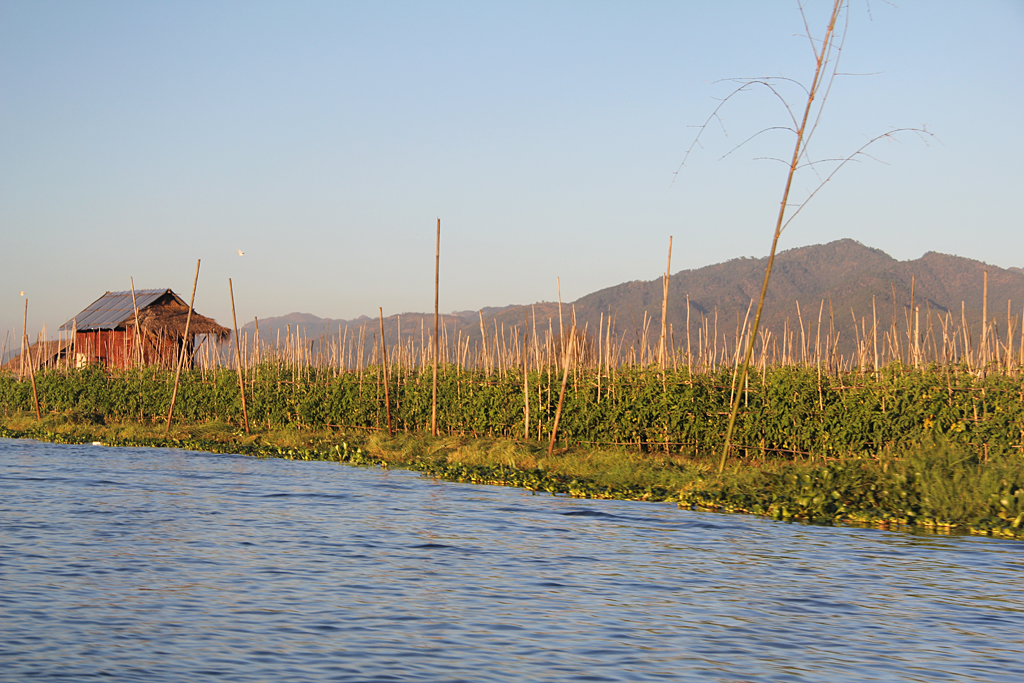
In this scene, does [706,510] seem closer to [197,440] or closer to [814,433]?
[814,433]

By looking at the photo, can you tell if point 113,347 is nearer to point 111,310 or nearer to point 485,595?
point 111,310

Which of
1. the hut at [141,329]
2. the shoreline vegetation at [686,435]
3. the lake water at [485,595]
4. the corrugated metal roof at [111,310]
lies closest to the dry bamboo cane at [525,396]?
the shoreline vegetation at [686,435]

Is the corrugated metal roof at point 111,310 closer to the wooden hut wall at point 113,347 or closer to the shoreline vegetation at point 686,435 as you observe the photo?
the wooden hut wall at point 113,347

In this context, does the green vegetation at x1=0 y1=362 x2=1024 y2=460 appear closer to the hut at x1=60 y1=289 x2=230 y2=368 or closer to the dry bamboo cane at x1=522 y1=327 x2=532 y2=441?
the dry bamboo cane at x1=522 y1=327 x2=532 y2=441

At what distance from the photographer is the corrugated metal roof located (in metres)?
36.4

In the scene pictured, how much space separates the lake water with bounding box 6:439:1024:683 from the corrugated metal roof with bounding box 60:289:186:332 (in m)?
25.8

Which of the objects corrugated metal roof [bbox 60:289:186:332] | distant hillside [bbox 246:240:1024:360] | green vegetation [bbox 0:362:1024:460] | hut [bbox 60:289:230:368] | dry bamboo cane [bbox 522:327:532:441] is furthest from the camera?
distant hillside [bbox 246:240:1024:360]

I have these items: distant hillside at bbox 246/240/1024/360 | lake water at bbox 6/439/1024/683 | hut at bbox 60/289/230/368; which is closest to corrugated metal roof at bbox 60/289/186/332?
hut at bbox 60/289/230/368

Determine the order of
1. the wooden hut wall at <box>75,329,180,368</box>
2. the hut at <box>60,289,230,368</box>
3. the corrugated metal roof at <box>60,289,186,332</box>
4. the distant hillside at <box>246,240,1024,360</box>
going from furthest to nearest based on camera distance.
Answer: the distant hillside at <box>246,240,1024,360</box>
the corrugated metal roof at <box>60,289,186,332</box>
the hut at <box>60,289,230,368</box>
the wooden hut wall at <box>75,329,180,368</box>

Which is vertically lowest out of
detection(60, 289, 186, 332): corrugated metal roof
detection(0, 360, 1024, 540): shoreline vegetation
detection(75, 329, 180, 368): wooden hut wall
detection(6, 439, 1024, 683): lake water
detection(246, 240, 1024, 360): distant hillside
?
detection(6, 439, 1024, 683): lake water

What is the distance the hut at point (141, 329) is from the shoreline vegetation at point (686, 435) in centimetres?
1010

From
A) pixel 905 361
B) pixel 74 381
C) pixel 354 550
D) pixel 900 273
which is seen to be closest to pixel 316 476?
pixel 354 550

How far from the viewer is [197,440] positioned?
2230 centimetres

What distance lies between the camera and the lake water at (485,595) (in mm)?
5996
